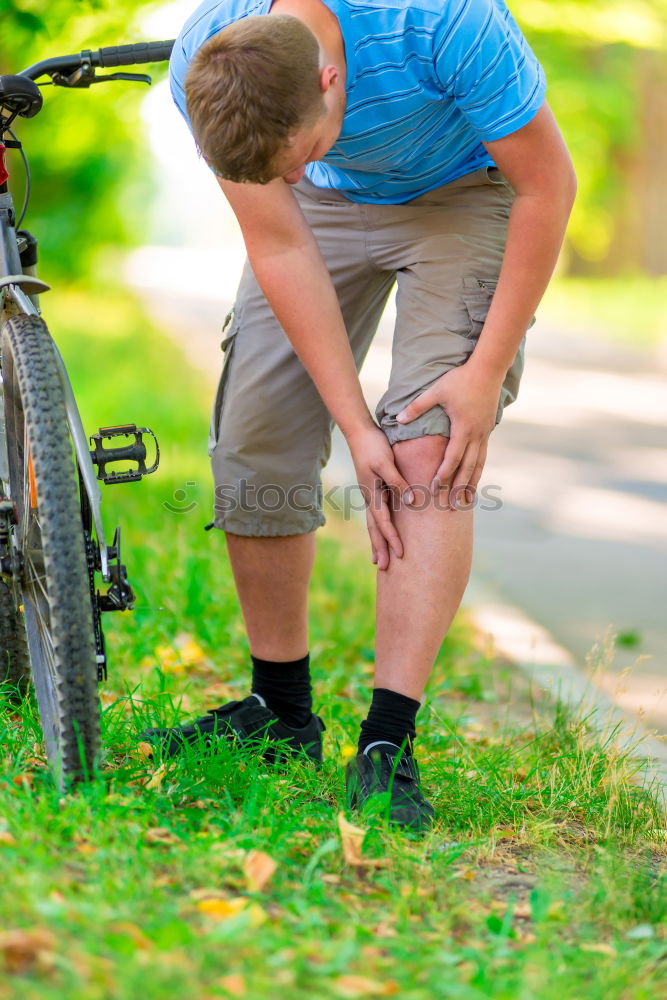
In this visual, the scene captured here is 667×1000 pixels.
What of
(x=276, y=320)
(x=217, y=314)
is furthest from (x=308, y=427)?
(x=217, y=314)

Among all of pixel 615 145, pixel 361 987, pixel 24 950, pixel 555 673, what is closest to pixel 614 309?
pixel 615 145

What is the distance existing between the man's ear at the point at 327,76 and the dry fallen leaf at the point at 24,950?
154cm

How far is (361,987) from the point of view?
1676 millimetres

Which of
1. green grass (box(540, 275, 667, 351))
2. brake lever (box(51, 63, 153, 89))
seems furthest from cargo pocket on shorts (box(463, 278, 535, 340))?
green grass (box(540, 275, 667, 351))

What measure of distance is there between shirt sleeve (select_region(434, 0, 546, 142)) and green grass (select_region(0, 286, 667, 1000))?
4.61 ft

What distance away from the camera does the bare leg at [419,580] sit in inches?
98.0

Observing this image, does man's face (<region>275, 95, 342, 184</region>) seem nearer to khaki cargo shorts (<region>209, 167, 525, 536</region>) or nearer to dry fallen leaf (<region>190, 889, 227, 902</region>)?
khaki cargo shorts (<region>209, 167, 525, 536</region>)

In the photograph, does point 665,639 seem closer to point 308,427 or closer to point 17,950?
point 308,427

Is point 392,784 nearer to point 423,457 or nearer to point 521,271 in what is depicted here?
point 423,457

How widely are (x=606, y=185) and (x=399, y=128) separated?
73.8 ft

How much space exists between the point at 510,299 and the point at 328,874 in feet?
4.03

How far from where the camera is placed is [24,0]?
424 cm

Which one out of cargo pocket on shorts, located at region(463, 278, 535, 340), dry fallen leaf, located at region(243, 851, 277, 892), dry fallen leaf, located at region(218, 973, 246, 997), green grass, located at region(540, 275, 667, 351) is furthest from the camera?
green grass, located at region(540, 275, 667, 351)

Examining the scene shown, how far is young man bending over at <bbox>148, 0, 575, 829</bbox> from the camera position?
2189mm
